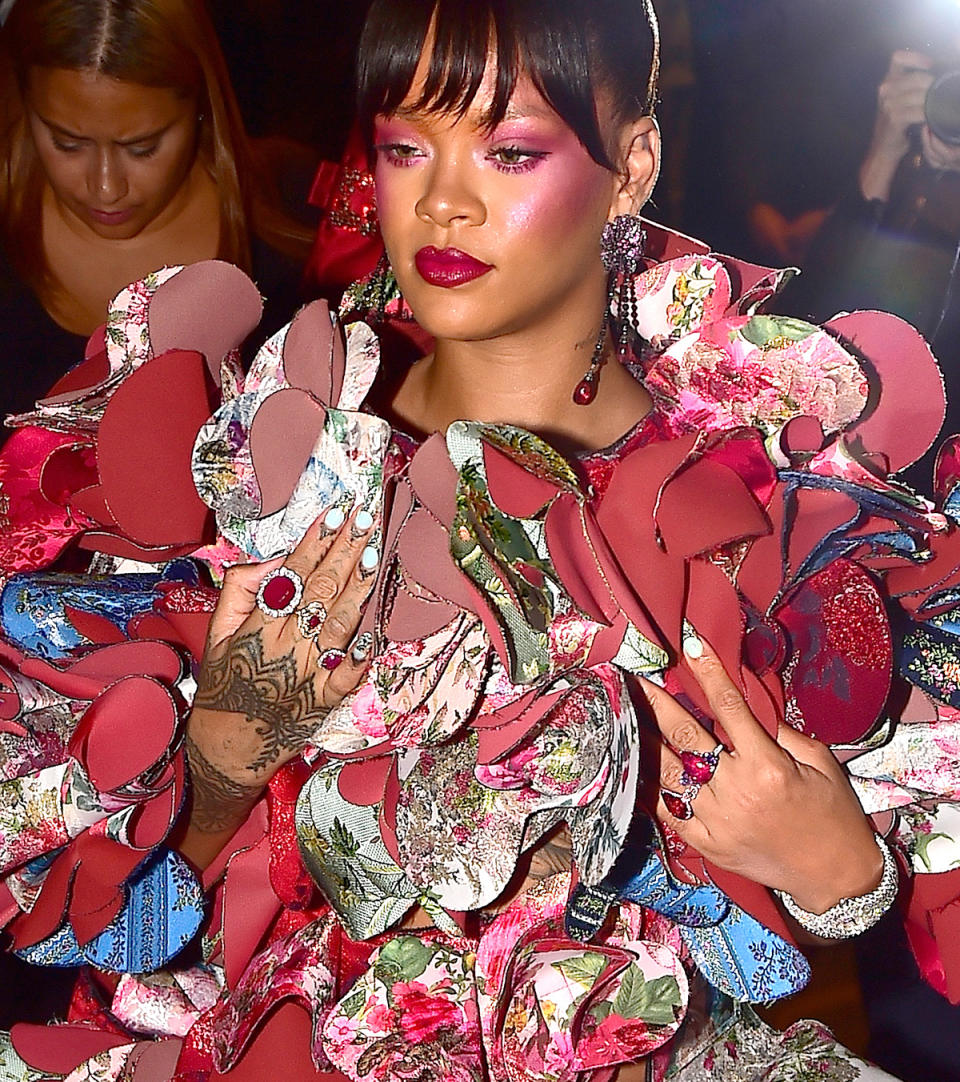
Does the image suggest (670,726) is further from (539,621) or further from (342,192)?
(342,192)

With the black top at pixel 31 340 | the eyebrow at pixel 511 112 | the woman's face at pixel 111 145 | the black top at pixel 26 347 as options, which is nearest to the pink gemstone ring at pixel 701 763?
the eyebrow at pixel 511 112

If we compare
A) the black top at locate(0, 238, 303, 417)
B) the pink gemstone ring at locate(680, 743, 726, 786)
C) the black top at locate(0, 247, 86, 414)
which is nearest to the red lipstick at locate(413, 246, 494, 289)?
the pink gemstone ring at locate(680, 743, 726, 786)

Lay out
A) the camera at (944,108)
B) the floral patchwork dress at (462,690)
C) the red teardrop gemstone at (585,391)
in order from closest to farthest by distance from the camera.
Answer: the floral patchwork dress at (462,690) < the red teardrop gemstone at (585,391) < the camera at (944,108)

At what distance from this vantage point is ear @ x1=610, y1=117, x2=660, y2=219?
0.88 metres

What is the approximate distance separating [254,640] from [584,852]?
24cm

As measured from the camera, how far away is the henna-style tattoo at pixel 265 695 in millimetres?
784

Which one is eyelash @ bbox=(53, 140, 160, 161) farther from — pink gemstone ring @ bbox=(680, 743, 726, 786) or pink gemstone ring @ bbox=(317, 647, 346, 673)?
pink gemstone ring @ bbox=(680, 743, 726, 786)

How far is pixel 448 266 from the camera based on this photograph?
0.82 metres

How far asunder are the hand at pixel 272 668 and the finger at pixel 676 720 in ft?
0.57

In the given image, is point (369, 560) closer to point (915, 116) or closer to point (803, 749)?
point (803, 749)

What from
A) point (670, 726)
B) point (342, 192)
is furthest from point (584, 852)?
point (342, 192)

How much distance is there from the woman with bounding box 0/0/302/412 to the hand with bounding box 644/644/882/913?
1.04 m

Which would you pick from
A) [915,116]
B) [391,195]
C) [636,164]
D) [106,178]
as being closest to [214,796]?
[391,195]

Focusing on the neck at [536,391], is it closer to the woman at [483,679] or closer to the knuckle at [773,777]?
the woman at [483,679]
